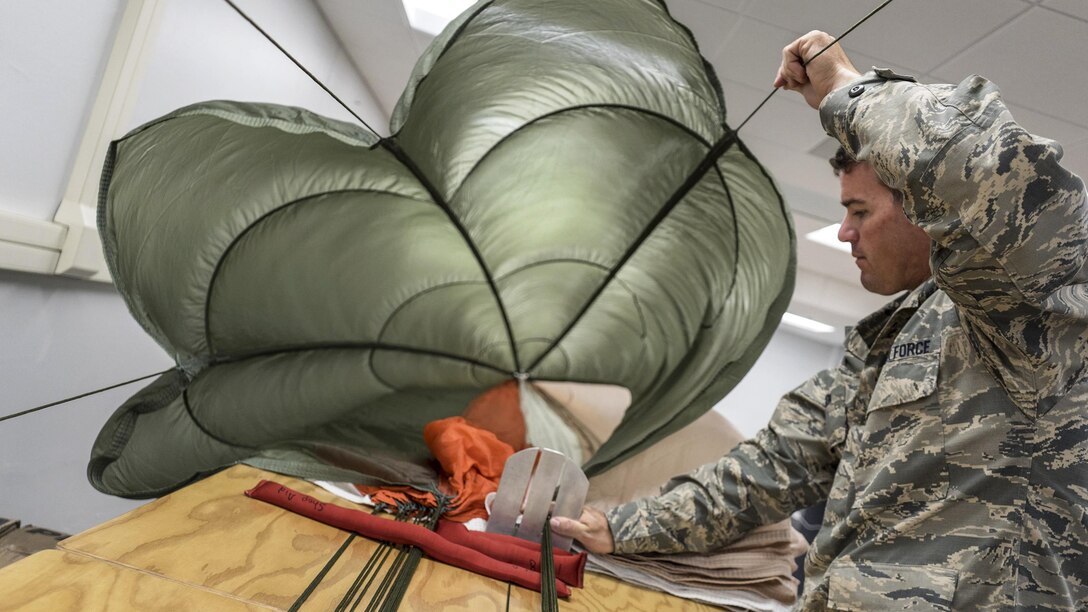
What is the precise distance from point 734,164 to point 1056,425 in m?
1.09

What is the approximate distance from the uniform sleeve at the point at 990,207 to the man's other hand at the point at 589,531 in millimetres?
839

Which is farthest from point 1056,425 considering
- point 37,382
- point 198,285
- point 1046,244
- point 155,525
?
point 198,285

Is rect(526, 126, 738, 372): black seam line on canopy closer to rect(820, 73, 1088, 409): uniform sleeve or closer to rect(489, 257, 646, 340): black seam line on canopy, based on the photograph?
Answer: rect(489, 257, 646, 340): black seam line on canopy

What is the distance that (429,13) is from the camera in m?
2.29

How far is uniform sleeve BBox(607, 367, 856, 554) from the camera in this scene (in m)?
1.52

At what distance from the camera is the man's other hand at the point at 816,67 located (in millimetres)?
1096

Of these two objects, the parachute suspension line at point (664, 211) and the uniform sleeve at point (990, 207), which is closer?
the uniform sleeve at point (990, 207)

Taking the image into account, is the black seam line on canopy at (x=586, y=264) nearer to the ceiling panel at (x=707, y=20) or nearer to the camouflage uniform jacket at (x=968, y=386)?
the ceiling panel at (x=707, y=20)

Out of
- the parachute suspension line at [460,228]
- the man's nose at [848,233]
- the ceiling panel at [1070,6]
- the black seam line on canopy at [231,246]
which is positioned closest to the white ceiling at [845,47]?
the ceiling panel at [1070,6]

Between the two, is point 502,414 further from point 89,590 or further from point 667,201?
point 89,590

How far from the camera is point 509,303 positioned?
2.47m

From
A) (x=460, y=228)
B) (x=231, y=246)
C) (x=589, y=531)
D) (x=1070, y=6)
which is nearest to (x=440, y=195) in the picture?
(x=460, y=228)

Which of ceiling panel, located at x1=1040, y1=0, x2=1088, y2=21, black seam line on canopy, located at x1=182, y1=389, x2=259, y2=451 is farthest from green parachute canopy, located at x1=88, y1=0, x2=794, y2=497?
ceiling panel, located at x1=1040, y1=0, x2=1088, y2=21

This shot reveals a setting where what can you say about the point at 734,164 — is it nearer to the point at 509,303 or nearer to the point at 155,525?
the point at 509,303
